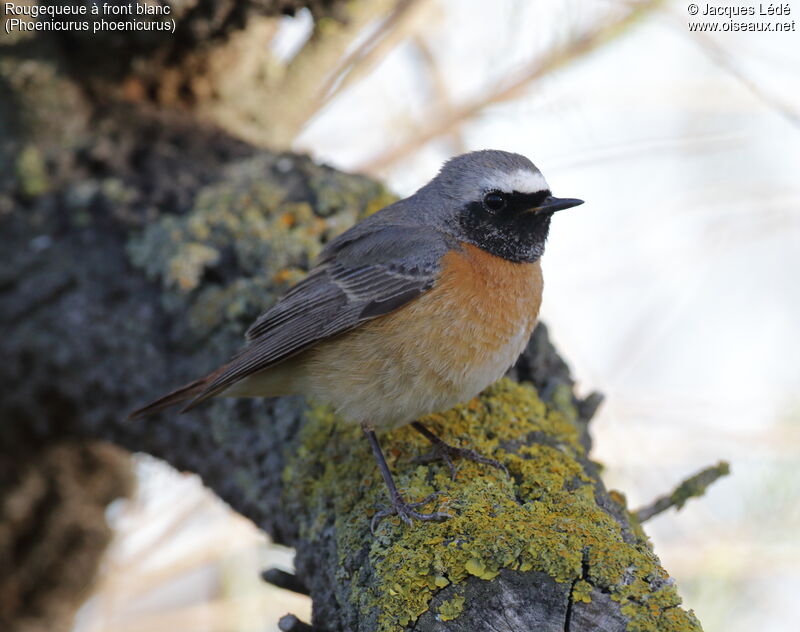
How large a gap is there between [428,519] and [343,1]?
10.3ft

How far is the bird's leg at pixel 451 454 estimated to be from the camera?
9.80ft

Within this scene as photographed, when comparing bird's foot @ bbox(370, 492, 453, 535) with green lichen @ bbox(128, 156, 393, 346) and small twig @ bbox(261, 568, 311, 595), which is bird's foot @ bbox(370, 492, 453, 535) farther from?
green lichen @ bbox(128, 156, 393, 346)

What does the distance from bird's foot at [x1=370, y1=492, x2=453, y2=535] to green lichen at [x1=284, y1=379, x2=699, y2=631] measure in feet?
0.10

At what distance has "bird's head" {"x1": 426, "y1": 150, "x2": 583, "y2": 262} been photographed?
3465 mm

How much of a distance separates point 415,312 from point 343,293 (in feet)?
1.18

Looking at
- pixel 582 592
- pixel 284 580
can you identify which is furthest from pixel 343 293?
pixel 582 592

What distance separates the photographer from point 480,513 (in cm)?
263

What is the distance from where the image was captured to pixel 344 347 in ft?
11.1

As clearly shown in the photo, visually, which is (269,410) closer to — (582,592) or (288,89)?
(582,592)

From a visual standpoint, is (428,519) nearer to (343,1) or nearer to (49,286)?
(49,286)

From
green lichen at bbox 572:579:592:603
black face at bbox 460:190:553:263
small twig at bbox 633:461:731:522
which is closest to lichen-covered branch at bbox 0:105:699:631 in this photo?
green lichen at bbox 572:579:592:603

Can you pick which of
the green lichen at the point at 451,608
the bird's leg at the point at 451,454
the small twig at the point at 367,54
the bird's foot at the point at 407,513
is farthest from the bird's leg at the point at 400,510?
the small twig at the point at 367,54

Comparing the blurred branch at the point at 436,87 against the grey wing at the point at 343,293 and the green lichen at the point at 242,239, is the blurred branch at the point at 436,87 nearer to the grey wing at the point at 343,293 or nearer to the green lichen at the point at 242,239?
the green lichen at the point at 242,239

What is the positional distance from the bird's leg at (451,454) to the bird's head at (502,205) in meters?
0.85
